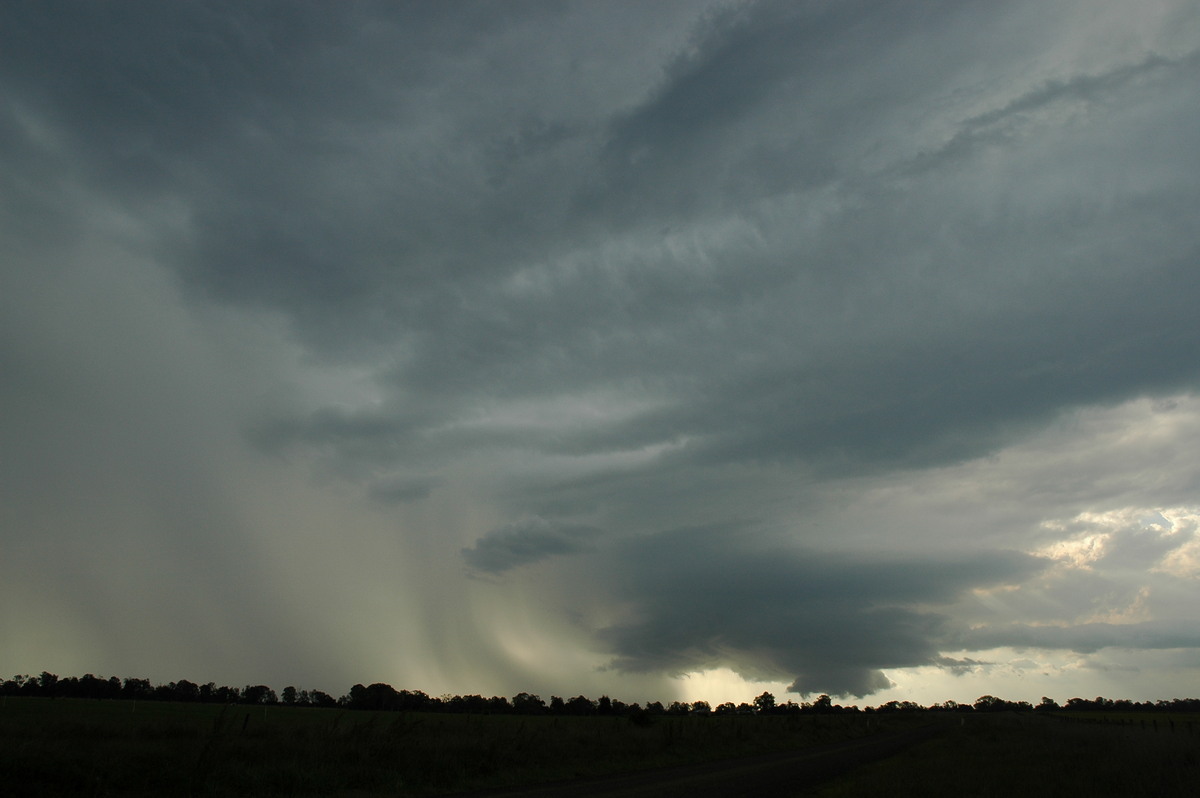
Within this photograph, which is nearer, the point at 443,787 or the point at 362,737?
the point at 443,787

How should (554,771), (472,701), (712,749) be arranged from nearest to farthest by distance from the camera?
(554,771) → (712,749) → (472,701)

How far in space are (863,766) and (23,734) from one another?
3398 cm

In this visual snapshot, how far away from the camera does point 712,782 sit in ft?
85.0

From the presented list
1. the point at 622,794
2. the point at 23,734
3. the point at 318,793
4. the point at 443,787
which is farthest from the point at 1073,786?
the point at 23,734

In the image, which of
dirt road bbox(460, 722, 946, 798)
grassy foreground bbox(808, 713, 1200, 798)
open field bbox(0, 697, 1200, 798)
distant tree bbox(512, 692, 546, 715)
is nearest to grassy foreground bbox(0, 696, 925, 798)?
open field bbox(0, 697, 1200, 798)

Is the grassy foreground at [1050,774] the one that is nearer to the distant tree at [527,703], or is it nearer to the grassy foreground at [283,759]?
the grassy foreground at [283,759]

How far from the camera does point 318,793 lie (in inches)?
801

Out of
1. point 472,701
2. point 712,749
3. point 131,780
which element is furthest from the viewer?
point 472,701

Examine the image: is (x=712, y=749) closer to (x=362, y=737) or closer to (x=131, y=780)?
(x=362, y=737)

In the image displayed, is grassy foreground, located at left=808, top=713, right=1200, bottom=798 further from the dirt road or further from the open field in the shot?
the dirt road

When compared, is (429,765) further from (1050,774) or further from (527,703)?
(527,703)

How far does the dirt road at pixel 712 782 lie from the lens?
21922mm

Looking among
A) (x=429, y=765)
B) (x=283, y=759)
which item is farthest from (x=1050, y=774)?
(x=283, y=759)

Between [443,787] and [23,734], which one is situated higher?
[23,734]
